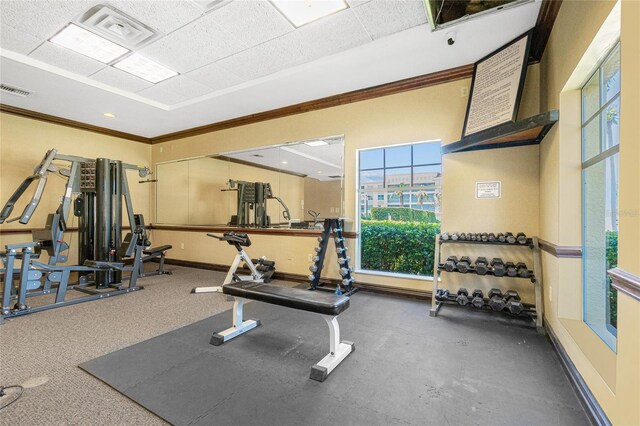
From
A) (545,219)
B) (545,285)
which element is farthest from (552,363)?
(545,219)

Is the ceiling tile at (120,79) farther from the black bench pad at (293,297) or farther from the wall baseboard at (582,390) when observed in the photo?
the wall baseboard at (582,390)

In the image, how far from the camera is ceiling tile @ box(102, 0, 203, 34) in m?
2.57

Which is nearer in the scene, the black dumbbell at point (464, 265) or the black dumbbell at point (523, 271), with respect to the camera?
the black dumbbell at point (523, 271)

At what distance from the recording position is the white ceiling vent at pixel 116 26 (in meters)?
2.71

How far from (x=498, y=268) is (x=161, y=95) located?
5198mm

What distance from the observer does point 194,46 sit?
3229 mm

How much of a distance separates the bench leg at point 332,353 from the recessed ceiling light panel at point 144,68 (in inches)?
146

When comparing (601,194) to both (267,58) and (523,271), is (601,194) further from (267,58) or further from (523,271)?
(267,58)

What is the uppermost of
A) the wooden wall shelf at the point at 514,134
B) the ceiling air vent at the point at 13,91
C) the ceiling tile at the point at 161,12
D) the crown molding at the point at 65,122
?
the ceiling tile at the point at 161,12

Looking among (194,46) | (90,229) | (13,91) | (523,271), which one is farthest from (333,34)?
(13,91)

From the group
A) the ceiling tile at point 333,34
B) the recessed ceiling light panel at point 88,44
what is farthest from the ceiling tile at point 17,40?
the ceiling tile at point 333,34

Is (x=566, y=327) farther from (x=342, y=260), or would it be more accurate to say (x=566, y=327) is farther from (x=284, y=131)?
(x=284, y=131)

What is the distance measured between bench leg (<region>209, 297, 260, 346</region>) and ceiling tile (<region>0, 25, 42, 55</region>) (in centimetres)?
351

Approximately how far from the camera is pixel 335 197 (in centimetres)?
458
